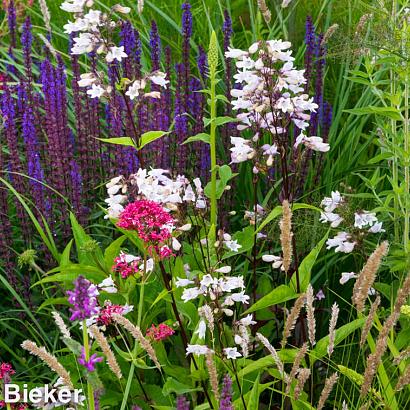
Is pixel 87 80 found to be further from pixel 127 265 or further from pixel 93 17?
pixel 127 265

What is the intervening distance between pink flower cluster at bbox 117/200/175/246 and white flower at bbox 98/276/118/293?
342 millimetres

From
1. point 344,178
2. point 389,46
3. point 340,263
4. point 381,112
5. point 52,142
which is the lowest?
point 340,263

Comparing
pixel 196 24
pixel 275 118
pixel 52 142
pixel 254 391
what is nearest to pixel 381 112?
pixel 275 118

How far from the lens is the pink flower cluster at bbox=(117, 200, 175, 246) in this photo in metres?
2.47

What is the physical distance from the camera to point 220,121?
2.87m

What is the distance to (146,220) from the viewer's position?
248 centimetres

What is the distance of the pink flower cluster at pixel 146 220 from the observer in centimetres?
247

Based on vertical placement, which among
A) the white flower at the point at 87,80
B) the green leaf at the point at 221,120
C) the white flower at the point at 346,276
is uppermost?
the white flower at the point at 87,80

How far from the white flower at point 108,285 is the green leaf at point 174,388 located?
1.31 feet

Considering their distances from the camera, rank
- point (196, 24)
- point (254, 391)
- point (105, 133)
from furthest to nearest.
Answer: point (196, 24)
point (105, 133)
point (254, 391)

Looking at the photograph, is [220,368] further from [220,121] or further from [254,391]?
[220,121]

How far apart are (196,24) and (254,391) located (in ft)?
13.5

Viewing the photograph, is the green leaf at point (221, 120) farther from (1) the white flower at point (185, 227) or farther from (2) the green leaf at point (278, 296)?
(2) the green leaf at point (278, 296)

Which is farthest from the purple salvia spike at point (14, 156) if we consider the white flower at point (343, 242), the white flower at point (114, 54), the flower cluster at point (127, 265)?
the white flower at point (343, 242)
